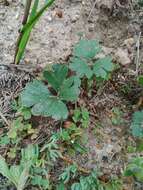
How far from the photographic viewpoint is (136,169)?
1639 mm

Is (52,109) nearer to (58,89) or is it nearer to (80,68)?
(58,89)

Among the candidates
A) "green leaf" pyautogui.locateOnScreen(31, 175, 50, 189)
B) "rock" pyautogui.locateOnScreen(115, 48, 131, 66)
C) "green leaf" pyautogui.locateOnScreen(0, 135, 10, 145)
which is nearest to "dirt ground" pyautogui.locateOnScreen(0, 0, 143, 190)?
"rock" pyautogui.locateOnScreen(115, 48, 131, 66)

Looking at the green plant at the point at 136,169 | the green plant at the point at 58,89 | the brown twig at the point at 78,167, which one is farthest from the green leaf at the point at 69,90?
the green plant at the point at 136,169

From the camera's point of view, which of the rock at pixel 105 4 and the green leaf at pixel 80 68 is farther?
the rock at pixel 105 4

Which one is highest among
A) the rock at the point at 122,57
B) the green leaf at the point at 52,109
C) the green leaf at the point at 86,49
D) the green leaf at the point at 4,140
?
the green leaf at the point at 86,49

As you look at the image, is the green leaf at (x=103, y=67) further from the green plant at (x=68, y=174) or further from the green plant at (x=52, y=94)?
the green plant at (x=68, y=174)

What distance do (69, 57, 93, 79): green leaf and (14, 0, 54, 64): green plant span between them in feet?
0.69

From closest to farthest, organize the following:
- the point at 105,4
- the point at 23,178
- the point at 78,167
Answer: the point at 23,178 < the point at 78,167 < the point at 105,4

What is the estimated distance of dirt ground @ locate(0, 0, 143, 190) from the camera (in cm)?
178

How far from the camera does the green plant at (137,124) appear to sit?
5.65ft

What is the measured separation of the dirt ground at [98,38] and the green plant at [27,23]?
9cm

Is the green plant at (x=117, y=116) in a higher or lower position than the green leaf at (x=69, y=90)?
lower

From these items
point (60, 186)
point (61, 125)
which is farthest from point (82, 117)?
point (60, 186)

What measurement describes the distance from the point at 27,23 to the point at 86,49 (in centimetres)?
27
